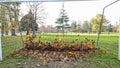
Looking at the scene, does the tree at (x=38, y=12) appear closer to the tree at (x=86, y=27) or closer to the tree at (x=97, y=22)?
the tree at (x=86, y=27)

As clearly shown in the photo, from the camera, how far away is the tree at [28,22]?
5.01 metres

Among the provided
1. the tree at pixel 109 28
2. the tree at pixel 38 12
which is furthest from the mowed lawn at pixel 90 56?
the tree at pixel 38 12

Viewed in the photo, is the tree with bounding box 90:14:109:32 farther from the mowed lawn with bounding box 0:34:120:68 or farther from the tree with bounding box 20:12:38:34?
the tree with bounding box 20:12:38:34

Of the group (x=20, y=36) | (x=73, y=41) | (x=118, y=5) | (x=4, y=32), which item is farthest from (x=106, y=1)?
(x=4, y=32)

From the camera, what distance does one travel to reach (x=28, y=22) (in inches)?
199

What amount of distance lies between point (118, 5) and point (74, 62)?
6.55 feet

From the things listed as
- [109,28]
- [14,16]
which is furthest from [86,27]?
[14,16]

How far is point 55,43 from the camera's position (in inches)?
188

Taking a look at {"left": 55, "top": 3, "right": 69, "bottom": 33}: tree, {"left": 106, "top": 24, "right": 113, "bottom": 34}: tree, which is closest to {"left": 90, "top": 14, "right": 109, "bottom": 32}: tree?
{"left": 106, "top": 24, "right": 113, "bottom": 34}: tree

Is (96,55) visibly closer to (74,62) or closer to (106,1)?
(74,62)

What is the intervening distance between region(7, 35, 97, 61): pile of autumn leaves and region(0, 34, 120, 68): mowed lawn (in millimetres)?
170

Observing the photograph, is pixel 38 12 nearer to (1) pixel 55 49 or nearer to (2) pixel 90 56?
(1) pixel 55 49

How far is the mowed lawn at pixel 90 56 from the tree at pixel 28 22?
1.04 ft

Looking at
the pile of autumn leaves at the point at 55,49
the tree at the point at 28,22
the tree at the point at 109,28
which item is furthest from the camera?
the tree at the point at 28,22
